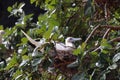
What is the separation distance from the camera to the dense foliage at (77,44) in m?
1.22

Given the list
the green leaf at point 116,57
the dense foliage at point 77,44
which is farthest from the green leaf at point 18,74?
the green leaf at point 116,57

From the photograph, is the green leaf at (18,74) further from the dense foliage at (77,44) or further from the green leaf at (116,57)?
the green leaf at (116,57)

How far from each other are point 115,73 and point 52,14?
52cm

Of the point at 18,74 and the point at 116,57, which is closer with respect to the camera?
the point at 116,57

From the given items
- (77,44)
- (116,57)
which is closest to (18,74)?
(77,44)

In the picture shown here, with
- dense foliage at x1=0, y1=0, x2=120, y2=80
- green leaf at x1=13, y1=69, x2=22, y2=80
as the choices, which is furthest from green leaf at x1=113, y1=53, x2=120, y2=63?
green leaf at x1=13, y1=69, x2=22, y2=80

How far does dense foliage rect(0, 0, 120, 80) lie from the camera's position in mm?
1220

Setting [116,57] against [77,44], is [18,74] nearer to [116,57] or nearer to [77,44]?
[77,44]

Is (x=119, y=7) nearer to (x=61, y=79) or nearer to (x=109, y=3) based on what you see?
(x=109, y=3)

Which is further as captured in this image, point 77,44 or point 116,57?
point 77,44

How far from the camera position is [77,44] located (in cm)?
153

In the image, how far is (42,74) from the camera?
1535 millimetres

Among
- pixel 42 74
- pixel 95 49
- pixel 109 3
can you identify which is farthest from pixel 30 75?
pixel 109 3

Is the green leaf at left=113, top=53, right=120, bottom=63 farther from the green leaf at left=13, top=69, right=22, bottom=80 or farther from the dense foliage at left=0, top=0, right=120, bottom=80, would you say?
the green leaf at left=13, top=69, right=22, bottom=80
